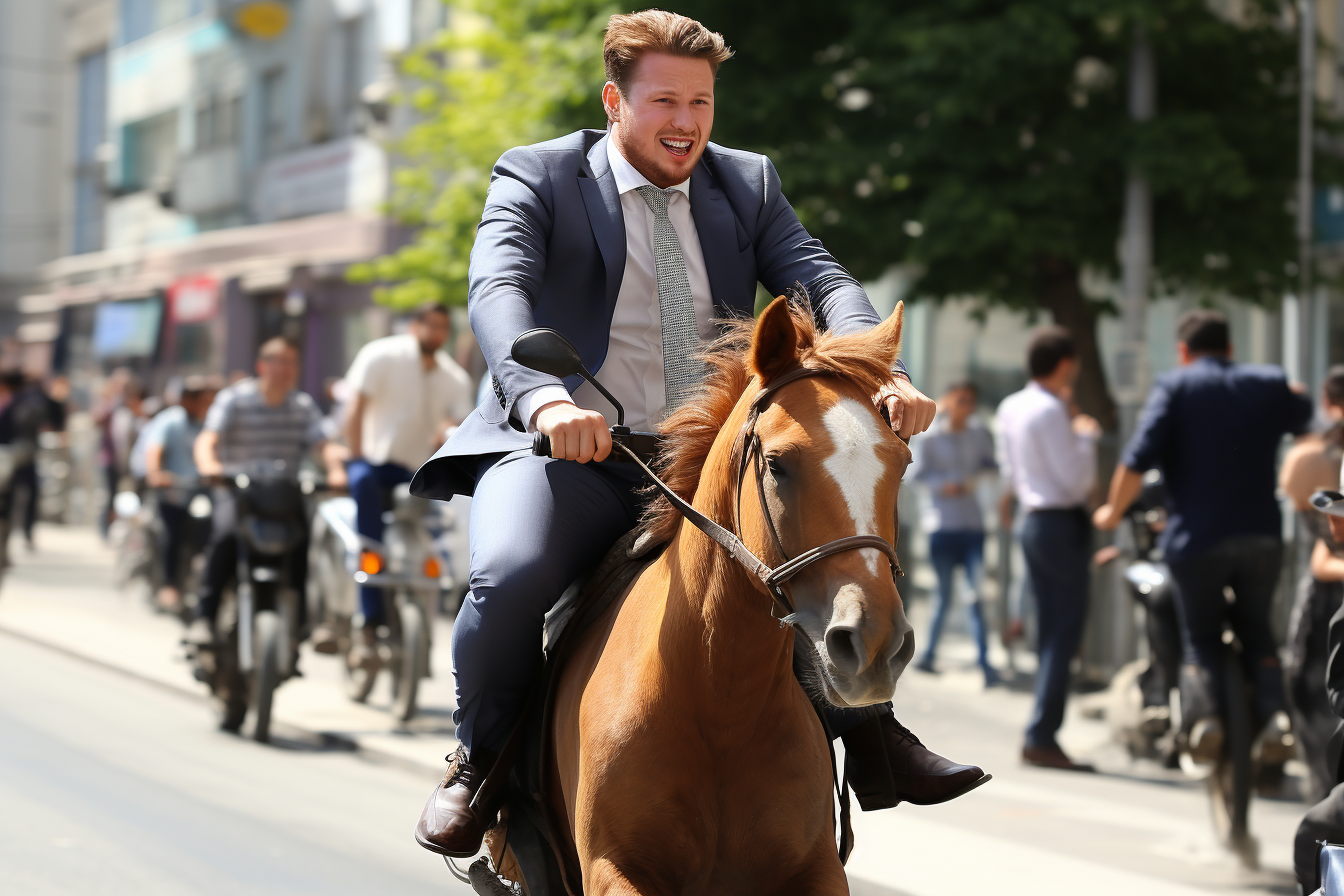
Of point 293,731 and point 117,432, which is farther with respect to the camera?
point 117,432

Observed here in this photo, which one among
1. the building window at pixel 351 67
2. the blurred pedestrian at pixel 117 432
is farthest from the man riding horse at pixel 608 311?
the building window at pixel 351 67

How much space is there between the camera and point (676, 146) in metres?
3.72

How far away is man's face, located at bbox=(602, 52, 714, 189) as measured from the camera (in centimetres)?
365

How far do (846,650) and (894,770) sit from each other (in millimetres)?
1240

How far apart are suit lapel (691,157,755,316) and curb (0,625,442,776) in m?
4.80

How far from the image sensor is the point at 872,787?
3869 millimetres

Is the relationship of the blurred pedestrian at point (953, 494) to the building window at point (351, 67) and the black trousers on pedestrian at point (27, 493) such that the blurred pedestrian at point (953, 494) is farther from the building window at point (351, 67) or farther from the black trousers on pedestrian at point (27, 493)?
the building window at point (351, 67)

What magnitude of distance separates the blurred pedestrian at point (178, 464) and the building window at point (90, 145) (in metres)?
27.2

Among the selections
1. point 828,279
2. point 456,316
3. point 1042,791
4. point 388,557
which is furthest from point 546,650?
point 456,316

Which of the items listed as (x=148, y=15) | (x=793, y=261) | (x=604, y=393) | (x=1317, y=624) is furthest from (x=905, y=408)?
(x=148, y=15)

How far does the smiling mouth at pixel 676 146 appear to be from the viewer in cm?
371

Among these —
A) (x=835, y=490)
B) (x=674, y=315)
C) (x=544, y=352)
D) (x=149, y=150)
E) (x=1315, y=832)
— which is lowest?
(x=1315, y=832)

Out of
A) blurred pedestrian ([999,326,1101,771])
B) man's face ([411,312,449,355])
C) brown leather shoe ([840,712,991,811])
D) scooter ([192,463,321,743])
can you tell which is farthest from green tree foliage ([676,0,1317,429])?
brown leather shoe ([840,712,991,811])

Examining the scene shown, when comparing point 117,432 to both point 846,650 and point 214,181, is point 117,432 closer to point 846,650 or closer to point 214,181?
point 214,181
